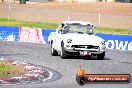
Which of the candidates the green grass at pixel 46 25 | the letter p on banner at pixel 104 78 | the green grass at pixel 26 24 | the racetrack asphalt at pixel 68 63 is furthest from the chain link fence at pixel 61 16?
the letter p on banner at pixel 104 78

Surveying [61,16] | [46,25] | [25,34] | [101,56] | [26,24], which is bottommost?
[26,24]

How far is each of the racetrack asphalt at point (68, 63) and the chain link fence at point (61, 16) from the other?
21.5 m

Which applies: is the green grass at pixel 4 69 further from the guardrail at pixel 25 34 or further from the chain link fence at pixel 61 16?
the chain link fence at pixel 61 16

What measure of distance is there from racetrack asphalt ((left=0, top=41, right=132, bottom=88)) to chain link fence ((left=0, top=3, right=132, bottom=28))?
21.5 m

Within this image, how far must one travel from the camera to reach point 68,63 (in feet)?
68.3

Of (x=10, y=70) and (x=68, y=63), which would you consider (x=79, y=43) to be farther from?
(x=10, y=70)

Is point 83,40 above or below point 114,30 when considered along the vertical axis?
above

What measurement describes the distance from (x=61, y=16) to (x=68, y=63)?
33211mm

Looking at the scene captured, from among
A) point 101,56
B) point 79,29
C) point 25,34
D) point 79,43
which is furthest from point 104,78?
point 25,34

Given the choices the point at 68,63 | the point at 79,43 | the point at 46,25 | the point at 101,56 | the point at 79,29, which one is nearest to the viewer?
the point at 68,63

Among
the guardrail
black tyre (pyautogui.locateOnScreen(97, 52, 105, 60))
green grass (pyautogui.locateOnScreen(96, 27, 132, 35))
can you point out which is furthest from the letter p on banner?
green grass (pyautogui.locateOnScreen(96, 27, 132, 35))

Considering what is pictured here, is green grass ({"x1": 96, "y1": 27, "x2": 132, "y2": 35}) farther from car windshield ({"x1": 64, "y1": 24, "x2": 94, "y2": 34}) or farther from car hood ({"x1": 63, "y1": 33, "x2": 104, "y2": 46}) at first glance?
car hood ({"x1": 63, "y1": 33, "x2": 104, "y2": 46})

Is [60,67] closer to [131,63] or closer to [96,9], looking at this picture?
[131,63]

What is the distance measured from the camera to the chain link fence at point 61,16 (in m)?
49.8
